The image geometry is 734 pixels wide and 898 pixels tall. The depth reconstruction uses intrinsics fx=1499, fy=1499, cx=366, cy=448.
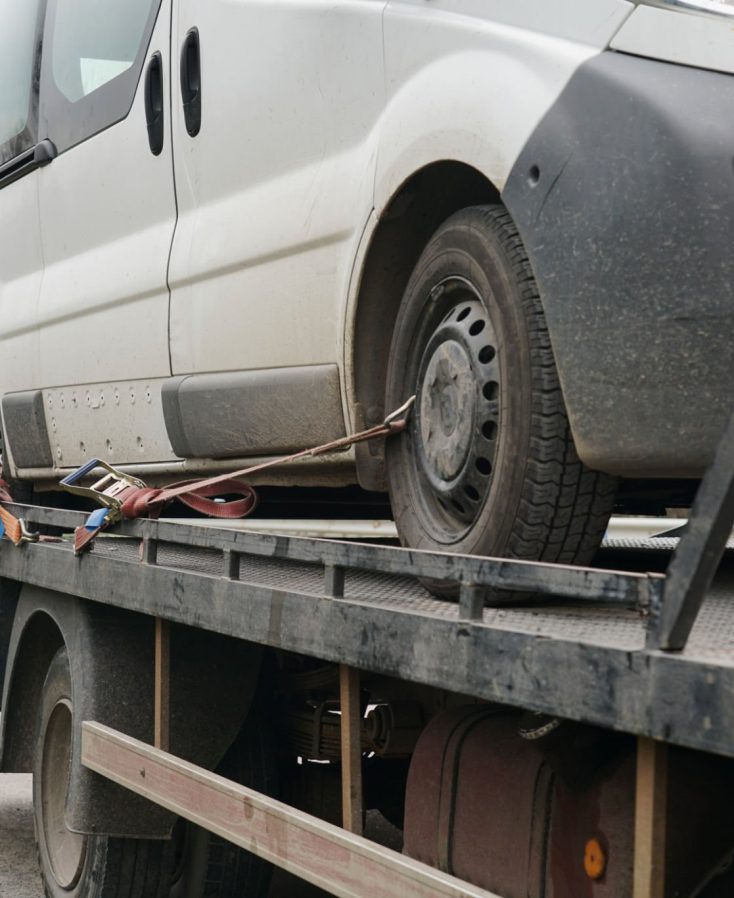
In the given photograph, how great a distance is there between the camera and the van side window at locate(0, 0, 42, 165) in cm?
499

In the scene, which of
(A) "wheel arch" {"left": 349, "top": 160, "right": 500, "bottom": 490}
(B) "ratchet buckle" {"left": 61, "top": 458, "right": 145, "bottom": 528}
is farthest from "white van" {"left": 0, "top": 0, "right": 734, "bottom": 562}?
(B) "ratchet buckle" {"left": 61, "top": 458, "right": 145, "bottom": 528}

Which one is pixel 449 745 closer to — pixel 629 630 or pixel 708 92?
pixel 629 630

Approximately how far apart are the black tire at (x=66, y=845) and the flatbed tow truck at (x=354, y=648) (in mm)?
73

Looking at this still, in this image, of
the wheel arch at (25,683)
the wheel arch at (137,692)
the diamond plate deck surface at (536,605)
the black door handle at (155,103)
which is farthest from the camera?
the wheel arch at (25,683)

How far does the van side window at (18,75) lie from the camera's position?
16.4ft

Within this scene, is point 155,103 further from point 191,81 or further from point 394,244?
point 394,244

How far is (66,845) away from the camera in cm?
425

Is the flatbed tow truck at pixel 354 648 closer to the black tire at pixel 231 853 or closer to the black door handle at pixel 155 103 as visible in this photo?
the black tire at pixel 231 853

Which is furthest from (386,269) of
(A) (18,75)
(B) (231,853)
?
(A) (18,75)

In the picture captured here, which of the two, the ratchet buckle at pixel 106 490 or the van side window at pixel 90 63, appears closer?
the ratchet buckle at pixel 106 490

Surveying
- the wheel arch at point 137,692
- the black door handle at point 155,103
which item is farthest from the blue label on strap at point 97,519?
the black door handle at point 155,103

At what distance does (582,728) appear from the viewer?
2346mm

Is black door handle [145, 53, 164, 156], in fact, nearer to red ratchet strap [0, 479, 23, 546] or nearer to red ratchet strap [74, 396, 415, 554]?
red ratchet strap [74, 396, 415, 554]

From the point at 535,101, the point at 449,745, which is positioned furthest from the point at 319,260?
the point at 449,745
